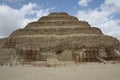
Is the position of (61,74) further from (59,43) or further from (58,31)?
(58,31)

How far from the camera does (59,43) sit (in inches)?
2822

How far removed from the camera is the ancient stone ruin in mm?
60094

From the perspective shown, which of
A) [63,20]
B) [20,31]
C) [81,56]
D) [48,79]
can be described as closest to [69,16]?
[63,20]

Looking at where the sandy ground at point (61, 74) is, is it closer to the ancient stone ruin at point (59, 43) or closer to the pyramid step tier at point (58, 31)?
the ancient stone ruin at point (59, 43)

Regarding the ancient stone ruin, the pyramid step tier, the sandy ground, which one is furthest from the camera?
the pyramid step tier

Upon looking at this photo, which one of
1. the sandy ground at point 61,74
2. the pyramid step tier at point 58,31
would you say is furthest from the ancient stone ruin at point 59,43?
the sandy ground at point 61,74

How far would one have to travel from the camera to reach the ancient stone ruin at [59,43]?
6009 centimetres

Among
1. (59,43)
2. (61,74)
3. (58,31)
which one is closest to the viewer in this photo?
(61,74)

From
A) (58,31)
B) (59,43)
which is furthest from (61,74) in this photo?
(58,31)

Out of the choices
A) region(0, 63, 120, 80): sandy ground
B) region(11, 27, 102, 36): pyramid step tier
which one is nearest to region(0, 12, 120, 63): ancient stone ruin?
region(11, 27, 102, 36): pyramid step tier

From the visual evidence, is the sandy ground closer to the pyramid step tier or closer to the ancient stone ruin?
the ancient stone ruin

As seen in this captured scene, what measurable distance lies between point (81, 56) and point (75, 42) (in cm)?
1272

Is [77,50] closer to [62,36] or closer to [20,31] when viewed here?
[62,36]

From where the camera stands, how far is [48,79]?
1953 cm
